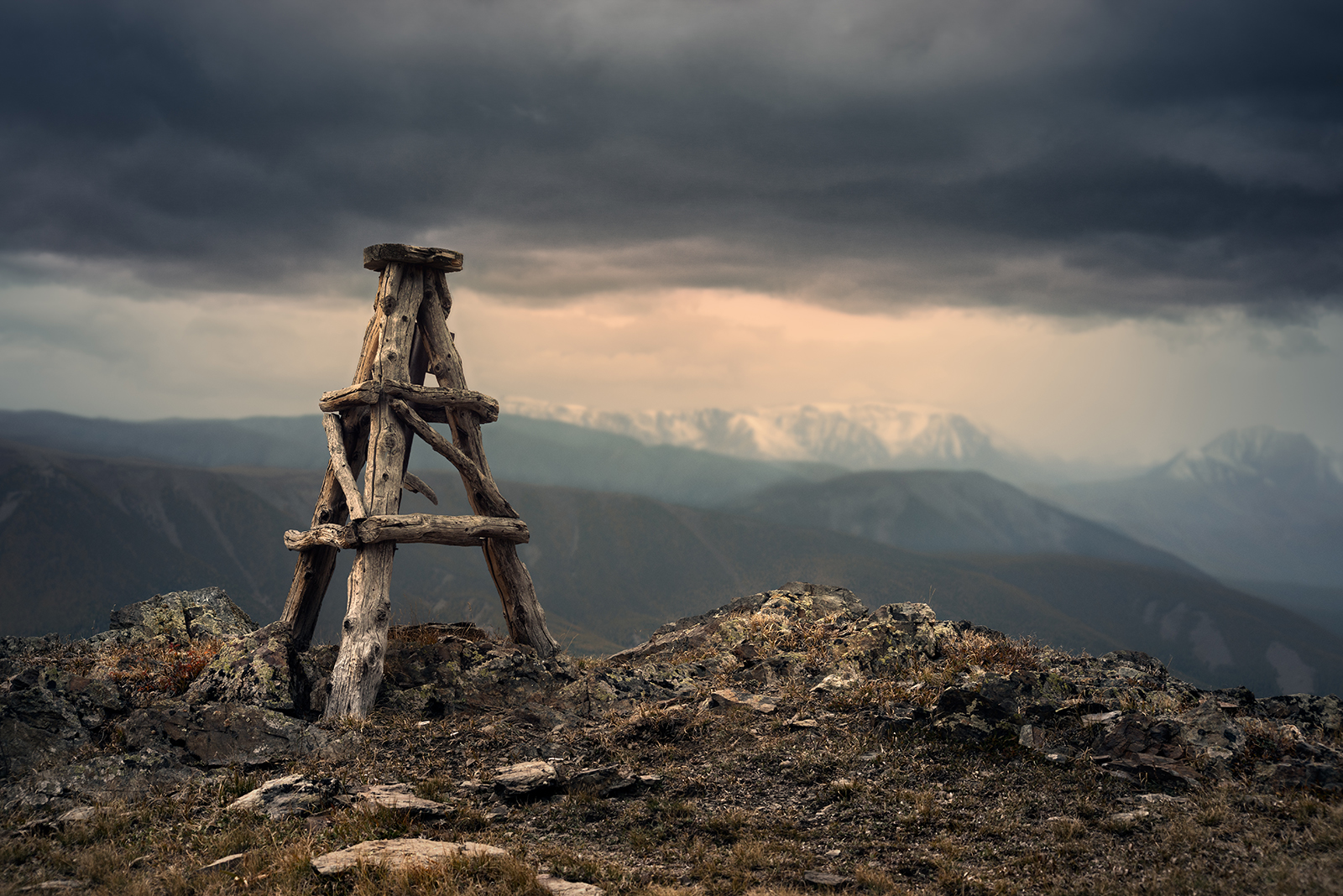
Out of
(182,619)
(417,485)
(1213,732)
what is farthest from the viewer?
(417,485)

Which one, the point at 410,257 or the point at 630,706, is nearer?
the point at 630,706

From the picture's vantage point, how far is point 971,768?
10.3 metres

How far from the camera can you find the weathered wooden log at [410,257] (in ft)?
53.4

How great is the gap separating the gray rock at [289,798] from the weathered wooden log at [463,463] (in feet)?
20.8

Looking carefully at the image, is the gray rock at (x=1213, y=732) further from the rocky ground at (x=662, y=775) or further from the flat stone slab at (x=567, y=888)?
the flat stone slab at (x=567, y=888)

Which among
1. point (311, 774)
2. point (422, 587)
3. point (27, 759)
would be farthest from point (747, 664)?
point (422, 587)

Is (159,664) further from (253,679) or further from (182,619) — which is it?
(182,619)

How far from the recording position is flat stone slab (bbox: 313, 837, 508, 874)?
7.64 m

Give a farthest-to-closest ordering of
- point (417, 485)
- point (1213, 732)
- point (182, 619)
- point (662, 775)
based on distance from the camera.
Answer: point (417, 485), point (182, 619), point (662, 775), point (1213, 732)

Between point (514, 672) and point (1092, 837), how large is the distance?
356 inches

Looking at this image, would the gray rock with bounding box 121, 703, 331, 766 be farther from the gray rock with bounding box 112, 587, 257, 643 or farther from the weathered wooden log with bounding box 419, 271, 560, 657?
the weathered wooden log with bounding box 419, 271, 560, 657

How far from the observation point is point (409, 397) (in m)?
15.9

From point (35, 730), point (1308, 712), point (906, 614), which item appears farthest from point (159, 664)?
point (1308, 712)

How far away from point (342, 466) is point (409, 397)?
1805 mm
